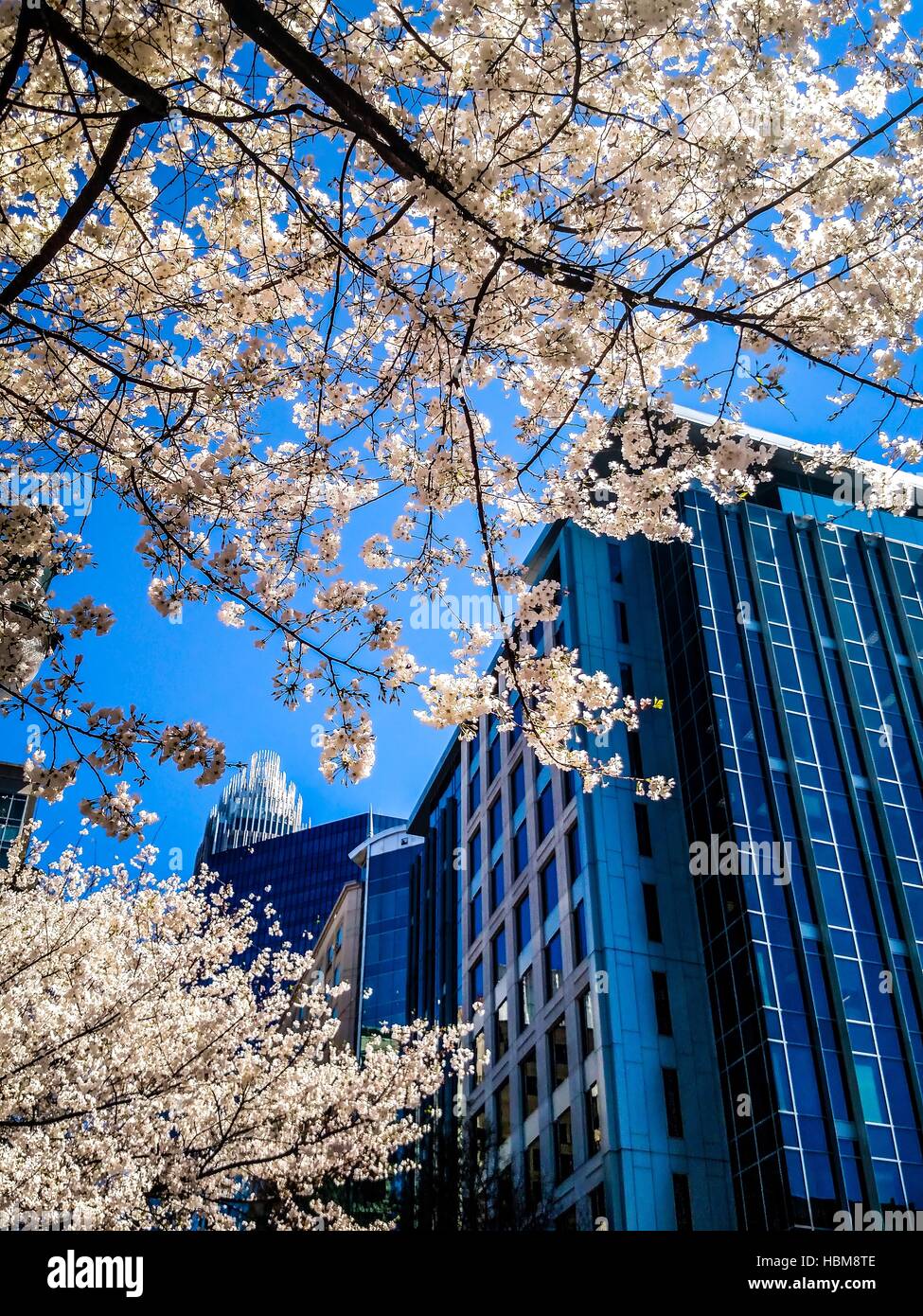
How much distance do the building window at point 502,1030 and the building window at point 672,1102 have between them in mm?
8082

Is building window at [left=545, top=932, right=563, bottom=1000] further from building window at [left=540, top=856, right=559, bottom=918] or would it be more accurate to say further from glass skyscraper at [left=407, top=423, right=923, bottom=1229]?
building window at [left=540, top=856, right=559, bottom=918]

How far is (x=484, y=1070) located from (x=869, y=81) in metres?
35.3

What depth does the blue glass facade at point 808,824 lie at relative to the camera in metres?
24.6

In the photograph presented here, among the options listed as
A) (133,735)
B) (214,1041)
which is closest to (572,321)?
(133,735)

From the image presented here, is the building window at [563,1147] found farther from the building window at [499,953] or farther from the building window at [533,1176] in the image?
the building window at [499,953]

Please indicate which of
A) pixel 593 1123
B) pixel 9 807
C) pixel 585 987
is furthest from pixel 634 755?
pixel 9 807

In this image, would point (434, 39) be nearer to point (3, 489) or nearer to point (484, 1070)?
point (3, 489)

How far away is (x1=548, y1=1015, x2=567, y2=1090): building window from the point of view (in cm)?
2996

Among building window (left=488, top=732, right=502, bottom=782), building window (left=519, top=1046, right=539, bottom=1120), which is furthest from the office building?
building window (left=519, top=1046, right=539, bottom=1120)

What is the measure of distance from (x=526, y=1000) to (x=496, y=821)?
891 centimetres

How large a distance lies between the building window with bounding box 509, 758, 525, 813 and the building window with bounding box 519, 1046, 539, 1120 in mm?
9549

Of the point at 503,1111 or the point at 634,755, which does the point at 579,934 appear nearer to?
the point at 634,755

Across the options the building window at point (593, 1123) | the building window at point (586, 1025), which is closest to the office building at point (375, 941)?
the building window at point (586, 1025)

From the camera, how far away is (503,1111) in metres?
33.8
